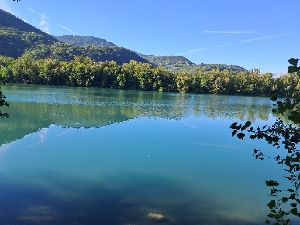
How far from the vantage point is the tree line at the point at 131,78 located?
12769cm

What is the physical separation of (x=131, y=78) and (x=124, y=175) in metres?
114

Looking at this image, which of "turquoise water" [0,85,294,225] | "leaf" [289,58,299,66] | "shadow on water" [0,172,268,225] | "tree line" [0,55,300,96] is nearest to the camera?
"leaf" [289,58,299,66]

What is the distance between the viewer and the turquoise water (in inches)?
579

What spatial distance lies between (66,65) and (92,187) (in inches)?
4575

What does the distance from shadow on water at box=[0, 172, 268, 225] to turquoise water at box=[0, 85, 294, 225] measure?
0.03 meters

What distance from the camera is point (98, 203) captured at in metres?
15.5

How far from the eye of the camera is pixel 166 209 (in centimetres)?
1538

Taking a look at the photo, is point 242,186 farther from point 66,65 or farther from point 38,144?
point 66,65

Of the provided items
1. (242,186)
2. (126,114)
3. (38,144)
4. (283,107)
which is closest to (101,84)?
(126,114)

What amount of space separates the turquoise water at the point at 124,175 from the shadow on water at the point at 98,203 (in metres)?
0.03

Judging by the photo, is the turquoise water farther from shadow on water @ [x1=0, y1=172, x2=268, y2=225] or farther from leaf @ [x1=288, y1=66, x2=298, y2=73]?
leaf @ [x1=288, y1=66, x2=298, y2=73]

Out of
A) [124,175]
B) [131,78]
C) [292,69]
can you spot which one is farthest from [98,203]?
[131,78]

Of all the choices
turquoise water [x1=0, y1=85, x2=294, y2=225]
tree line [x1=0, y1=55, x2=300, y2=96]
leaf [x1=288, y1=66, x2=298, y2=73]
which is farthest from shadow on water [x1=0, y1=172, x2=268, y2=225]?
tree line [x1=0, y1=55, x2=300, y2=96]

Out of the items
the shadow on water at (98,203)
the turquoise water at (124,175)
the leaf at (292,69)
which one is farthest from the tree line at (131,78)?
the leaf at (292,69)
